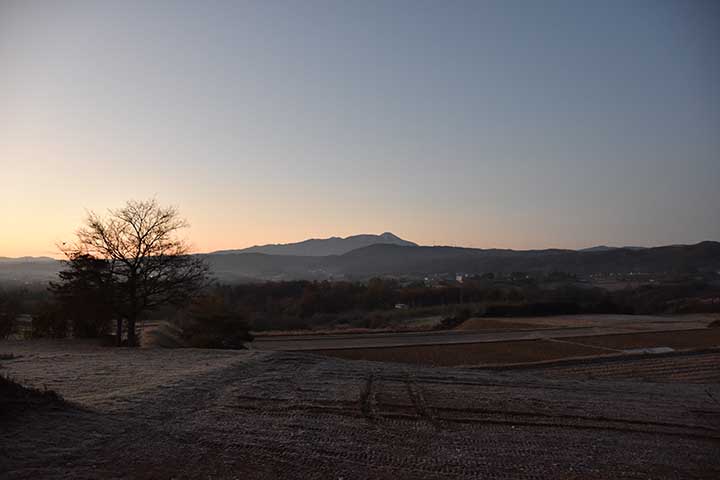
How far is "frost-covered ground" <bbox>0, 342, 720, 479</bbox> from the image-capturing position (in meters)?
8.93

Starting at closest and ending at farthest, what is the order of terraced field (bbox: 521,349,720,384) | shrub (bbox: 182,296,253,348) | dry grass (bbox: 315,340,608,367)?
terraced field (bbox: 521,349,720,384)
dry grass (bbox: 315,340,608,367)
shrub (bbox: 182,296,253,348)

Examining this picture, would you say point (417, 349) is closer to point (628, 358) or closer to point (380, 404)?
point (628, 358)

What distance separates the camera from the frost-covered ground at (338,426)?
8.93 metres

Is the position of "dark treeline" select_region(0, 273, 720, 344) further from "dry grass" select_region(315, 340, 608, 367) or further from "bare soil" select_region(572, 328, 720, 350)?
"bare soil" select_region(572, 328, 720, 350)

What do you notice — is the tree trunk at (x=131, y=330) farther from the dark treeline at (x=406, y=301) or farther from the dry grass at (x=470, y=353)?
the dry grass at (x=470, y=353)

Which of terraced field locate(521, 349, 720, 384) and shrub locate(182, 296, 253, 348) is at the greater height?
shrub locate(182, 296, 253, 348)

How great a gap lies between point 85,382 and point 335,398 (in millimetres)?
7077

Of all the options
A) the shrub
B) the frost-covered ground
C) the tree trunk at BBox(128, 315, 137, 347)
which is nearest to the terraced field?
the frost-covered ground

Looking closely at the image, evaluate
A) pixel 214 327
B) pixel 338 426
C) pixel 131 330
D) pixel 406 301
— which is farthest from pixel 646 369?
pixel 406 301

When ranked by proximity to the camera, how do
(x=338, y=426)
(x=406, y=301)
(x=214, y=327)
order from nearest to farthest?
1. (x=338, y=426)
2. (x=214, y=327)
3. (x=406, y=301)

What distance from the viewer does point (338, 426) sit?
1162cm

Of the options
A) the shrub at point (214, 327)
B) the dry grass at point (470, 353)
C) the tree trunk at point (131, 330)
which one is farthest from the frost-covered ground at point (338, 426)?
the shrub at point (214, 327)

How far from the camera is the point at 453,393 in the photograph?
1606cm

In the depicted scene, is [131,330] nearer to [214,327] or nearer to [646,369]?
[214,327]
